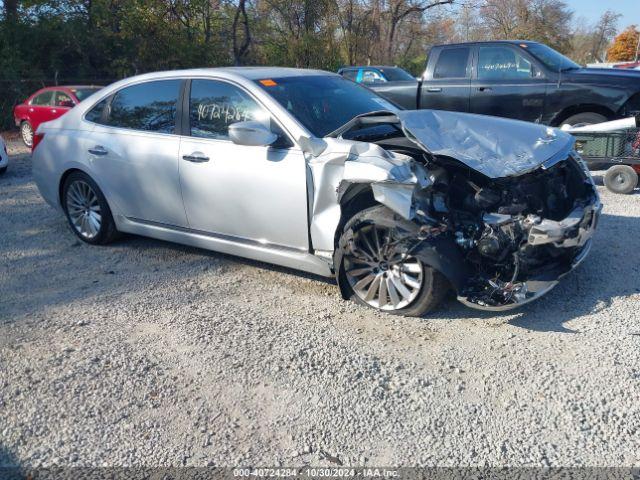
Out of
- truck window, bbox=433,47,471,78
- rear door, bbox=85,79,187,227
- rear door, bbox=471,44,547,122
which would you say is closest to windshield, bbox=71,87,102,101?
truck window, bbox=433,47,471,78

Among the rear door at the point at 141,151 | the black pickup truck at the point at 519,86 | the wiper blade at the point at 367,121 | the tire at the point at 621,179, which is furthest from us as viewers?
the black pickup truck at the point at 519,86

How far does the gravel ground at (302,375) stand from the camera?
116 inches

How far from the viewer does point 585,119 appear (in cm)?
870

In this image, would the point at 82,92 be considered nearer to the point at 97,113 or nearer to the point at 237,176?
the point at 97,113

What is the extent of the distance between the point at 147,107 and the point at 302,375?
10.4ft

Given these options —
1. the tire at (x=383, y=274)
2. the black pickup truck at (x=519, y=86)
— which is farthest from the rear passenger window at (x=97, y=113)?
the black pickup truck at (x=519, y=86)

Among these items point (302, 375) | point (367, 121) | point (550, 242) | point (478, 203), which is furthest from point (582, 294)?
→ point (302, 375)

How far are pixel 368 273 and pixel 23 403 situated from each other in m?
2.33

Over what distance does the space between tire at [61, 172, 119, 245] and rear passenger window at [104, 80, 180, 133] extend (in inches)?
28.0

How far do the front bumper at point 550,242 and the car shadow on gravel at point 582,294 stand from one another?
0.28 meters

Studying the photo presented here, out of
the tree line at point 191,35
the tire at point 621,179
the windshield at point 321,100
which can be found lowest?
the tire at point 621,179

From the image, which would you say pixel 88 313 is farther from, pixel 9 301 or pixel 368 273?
pixel 368 273

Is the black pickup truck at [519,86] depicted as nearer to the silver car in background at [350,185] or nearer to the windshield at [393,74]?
the silver car in background at [350,185]

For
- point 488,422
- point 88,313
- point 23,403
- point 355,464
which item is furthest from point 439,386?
point 88,313
